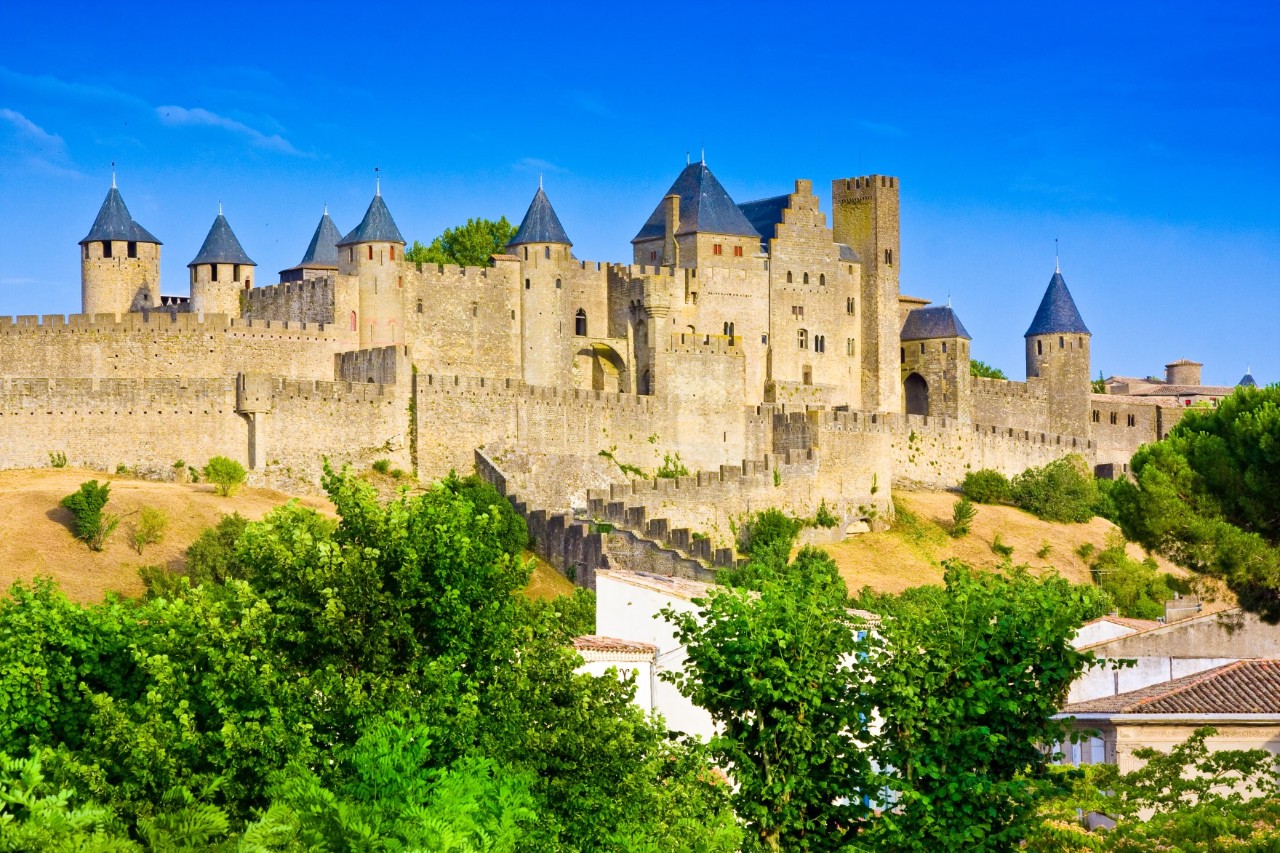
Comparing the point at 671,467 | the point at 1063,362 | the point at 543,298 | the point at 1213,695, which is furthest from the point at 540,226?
the point at 1213,695

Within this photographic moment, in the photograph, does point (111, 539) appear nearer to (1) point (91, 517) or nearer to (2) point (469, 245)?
(1) point (91, 517)

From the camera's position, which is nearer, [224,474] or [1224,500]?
[1224,500]

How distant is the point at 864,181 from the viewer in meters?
81.6

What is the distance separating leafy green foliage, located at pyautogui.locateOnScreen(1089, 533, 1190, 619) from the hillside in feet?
52.0

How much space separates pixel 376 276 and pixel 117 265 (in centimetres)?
791

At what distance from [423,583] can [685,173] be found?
50.1 meters

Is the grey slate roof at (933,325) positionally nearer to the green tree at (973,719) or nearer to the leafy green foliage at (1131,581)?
the leafy green foliage at (1131,581)

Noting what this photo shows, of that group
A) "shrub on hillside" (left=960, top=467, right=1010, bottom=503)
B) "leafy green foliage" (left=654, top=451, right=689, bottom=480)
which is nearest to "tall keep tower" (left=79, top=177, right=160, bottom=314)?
"leafy green foliage" (left=654, top=451, right=689, bottom=480)

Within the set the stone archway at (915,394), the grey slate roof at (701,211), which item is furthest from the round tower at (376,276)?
the stone archway at (915,394)

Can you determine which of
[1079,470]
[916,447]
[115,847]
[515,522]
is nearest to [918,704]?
[115,847]

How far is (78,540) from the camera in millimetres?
54594

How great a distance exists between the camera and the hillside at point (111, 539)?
5312cm

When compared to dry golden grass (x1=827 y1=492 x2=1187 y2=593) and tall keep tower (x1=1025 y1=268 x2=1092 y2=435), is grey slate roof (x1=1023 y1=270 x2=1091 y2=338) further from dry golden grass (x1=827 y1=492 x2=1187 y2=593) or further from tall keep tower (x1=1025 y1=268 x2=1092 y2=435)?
dry golden grass (x1=827 y1=492 x2=1187 y2=593)

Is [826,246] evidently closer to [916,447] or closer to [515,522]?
[916,447]
